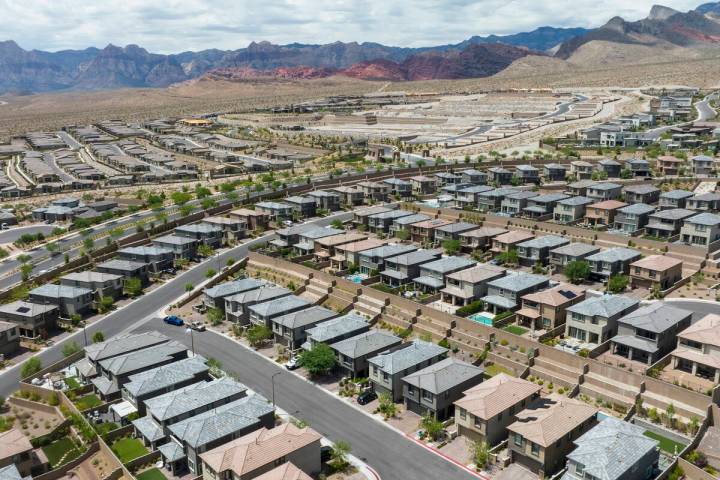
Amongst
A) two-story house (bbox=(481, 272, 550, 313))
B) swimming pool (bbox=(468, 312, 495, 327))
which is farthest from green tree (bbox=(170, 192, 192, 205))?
swimming pool (bbox=(468, 312, 495, 327))

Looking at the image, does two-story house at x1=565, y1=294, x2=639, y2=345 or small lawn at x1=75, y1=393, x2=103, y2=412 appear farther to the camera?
two-story house at x1=565, y1=294, x2=639, y2=345

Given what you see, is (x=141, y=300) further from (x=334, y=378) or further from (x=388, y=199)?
(x=388, y=199)

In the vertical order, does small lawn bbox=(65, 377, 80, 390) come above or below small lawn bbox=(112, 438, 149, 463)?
above

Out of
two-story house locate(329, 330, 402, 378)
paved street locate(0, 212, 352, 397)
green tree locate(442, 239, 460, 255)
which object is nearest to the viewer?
two-story house locate(329, 330, 402, 378)

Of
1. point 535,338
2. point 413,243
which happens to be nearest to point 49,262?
point 413,243

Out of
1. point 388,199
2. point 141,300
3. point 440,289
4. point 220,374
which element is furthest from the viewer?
point 388,199

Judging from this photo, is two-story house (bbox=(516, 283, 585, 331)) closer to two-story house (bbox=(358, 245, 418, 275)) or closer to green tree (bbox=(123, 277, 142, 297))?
two-story house (bbox=(358, 245, 418, 275))

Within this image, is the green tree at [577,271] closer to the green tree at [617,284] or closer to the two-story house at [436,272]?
the green tree at [617,284]

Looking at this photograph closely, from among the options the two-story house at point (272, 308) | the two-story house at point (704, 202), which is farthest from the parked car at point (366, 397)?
the two-story house at point (704, 202)
